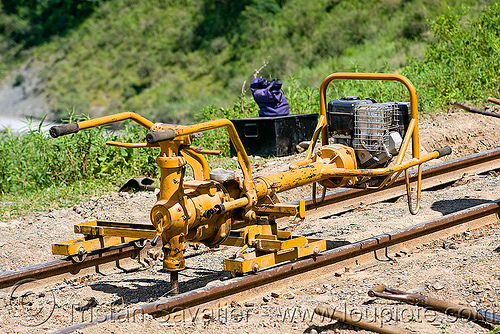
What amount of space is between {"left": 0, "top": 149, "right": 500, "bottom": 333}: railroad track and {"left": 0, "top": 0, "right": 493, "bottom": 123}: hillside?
1485 centimetres

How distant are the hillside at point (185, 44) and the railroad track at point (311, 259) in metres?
14.9

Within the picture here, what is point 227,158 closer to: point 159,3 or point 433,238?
point 433,238

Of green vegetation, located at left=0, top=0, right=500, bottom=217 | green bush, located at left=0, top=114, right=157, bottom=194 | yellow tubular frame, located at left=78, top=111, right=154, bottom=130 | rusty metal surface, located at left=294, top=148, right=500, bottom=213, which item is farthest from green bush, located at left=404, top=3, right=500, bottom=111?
yellow tubular frame, located at left=78, top=111, right=154, bottom=130

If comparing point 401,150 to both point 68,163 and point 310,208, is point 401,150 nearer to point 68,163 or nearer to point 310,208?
point 310,208

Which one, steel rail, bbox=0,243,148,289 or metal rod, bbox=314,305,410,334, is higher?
steel rail, bbox=0,243,148,289

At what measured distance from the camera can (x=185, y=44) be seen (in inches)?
1539

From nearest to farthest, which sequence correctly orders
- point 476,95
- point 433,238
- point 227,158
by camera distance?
1. point 433,238
2. point 227,158
3. point 476,95

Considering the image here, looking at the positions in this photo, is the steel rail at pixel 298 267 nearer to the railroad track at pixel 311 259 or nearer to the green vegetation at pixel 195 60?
the railroad track at pixel 311 259

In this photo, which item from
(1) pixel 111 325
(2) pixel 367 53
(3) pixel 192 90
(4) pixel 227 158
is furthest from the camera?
(3) pixel 192 90

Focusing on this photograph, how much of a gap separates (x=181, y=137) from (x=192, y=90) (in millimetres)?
30886

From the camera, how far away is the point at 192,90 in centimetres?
3506

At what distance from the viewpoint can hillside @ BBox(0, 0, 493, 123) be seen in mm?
29188

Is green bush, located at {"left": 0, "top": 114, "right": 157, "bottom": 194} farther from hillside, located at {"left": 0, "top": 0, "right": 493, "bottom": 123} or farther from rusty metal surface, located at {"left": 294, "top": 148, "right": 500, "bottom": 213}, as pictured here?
hillside, located at {"left": 0, "top": 0, "right": 493, "bottom": 123}

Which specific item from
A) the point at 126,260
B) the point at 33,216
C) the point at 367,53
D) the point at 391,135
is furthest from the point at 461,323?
the point at 367,53
